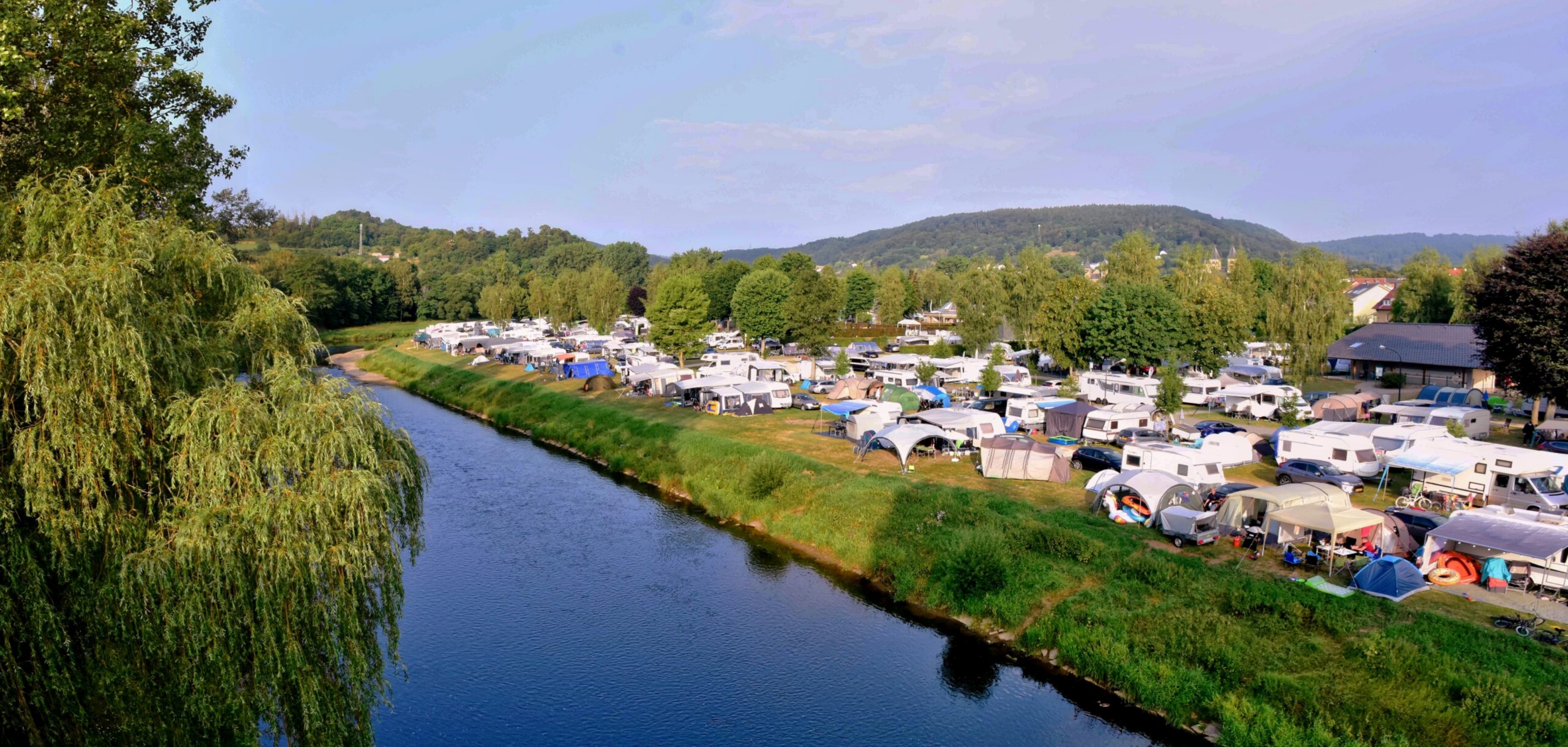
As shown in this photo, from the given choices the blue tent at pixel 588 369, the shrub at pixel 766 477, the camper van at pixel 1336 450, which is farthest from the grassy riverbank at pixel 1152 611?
the blue tent at pixel 588 369

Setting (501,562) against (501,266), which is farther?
(501,266)

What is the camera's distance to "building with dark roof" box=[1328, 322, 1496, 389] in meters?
42.0

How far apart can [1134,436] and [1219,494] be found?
7.89 metres

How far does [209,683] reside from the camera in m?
9.32

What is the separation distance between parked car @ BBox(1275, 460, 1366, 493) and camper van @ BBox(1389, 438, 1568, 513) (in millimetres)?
1218

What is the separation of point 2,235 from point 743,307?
5324 cm

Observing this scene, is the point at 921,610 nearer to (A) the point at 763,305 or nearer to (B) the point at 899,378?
(B) the point at 899,378

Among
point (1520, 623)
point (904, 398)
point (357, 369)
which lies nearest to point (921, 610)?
point (1520, 623)

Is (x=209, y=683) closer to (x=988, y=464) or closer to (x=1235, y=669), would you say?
(x=1235, y=669)

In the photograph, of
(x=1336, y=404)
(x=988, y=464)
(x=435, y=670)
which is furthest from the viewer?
(x=1336, y=404)

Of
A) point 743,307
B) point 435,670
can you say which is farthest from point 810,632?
point 743,307

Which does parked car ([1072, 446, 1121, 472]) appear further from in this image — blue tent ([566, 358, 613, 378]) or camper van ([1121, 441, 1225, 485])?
blue tent ([566, 358, 613, 378])

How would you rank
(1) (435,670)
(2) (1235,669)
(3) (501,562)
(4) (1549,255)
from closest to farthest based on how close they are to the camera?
(2) (1235,669), (1) (435,670), (3) (501,562), (4) (1549,255)

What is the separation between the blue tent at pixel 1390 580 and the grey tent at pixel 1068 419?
13873 mm
